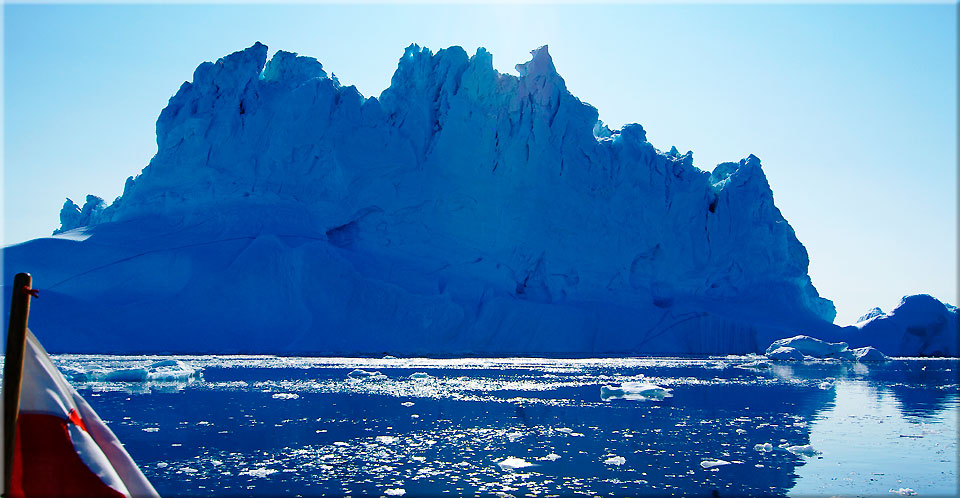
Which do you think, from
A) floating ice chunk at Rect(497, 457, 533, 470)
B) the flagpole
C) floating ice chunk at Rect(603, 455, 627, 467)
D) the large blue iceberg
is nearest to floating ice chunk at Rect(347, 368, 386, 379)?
the large blue iceberg

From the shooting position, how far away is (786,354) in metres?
32.0

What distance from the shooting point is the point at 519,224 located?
35.9m

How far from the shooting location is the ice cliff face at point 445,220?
3175cm

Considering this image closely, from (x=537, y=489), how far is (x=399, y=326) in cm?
2422

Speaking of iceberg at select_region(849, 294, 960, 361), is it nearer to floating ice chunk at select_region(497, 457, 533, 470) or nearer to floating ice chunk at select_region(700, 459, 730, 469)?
floating ice chunk at select_region(700, 459, 730, 469)

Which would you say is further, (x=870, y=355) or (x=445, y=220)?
(x=445, y=220)

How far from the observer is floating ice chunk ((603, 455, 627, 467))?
29.4 ft

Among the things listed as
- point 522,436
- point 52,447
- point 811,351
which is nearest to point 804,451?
point 522,436

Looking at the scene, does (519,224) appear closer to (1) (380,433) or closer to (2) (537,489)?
(1) (380,433)

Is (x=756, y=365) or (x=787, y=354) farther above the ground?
(x=787, y=354)

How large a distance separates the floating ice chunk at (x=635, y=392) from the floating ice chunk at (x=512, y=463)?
6876mm

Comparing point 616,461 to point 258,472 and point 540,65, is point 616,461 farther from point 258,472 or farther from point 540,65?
point 540,65

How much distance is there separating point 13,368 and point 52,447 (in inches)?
18.3

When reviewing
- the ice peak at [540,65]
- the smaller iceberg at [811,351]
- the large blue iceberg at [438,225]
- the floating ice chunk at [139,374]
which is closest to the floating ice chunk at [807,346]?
the smaller iceberg at [811,351]
